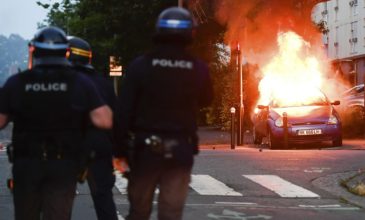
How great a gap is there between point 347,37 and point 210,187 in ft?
148

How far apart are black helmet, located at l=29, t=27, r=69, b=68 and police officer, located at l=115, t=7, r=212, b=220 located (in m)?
0.43

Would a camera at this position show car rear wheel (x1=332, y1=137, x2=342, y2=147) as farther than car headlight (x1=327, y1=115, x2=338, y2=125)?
Yes

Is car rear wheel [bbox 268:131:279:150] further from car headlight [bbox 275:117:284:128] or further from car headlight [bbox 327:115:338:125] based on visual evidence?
car headlight [bbox 327:115:338:125]

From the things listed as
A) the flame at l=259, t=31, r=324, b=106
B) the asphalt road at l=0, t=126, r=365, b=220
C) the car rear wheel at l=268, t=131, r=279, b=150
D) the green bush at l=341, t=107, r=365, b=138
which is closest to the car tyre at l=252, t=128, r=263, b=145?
the car rear wheel at l=268, t=131, r=279, b=150

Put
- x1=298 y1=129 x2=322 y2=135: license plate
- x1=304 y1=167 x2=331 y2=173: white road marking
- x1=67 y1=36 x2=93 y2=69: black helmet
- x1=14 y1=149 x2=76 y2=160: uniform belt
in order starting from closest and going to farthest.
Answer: x1=14 y1=149 x2=76 y2=160: uniform belt, x1=67 y1=36 x2=93 y2=69: black helmet, x1=304 y1=167 x2=331 y2=173: white road marking, x1=298 y1=129 x2=322 y2=135: license plate

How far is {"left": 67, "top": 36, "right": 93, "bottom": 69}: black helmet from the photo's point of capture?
590 cm

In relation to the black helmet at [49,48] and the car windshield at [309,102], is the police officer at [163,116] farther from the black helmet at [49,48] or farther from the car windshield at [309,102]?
the car windshield at [309,102]

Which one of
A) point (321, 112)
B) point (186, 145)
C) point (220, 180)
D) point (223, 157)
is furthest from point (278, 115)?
point (186, 145)

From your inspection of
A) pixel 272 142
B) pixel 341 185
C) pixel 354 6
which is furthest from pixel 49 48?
pixel 354 6

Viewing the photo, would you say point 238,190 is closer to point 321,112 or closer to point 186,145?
point 186,145

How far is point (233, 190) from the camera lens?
32.8 ft

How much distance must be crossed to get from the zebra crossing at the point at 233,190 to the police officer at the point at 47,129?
187 inches

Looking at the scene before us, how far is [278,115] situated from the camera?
17938mm

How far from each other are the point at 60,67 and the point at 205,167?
25.9ft
